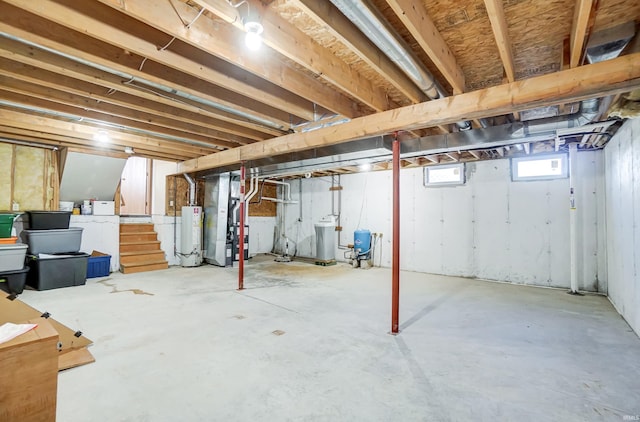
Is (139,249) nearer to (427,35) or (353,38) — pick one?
(353,38)

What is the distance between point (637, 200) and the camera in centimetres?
309

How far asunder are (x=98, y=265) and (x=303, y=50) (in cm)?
592

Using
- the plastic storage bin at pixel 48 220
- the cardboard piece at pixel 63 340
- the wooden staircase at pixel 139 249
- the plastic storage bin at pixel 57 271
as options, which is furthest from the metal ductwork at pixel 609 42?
the wooden staircase at pixel 139 249

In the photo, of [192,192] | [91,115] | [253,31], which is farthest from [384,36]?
[192,192]

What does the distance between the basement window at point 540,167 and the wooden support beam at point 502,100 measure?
3547 mm

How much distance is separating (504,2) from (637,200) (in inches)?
108

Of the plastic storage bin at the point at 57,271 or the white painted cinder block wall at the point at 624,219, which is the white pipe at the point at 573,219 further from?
the plastic storage bin at the point at 57,271

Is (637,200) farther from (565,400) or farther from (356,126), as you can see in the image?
(356,126)

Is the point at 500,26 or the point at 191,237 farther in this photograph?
the point at 191,237

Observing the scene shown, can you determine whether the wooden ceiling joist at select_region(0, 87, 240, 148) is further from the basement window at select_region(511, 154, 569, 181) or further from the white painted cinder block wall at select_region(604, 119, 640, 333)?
the basement window at select_region(511, 154, 569, 181)

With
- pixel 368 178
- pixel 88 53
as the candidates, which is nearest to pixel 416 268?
pixel 368 178

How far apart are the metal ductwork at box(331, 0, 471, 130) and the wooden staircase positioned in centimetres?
650

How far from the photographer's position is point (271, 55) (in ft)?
8.31

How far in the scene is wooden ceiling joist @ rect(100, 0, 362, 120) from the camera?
1.82m
